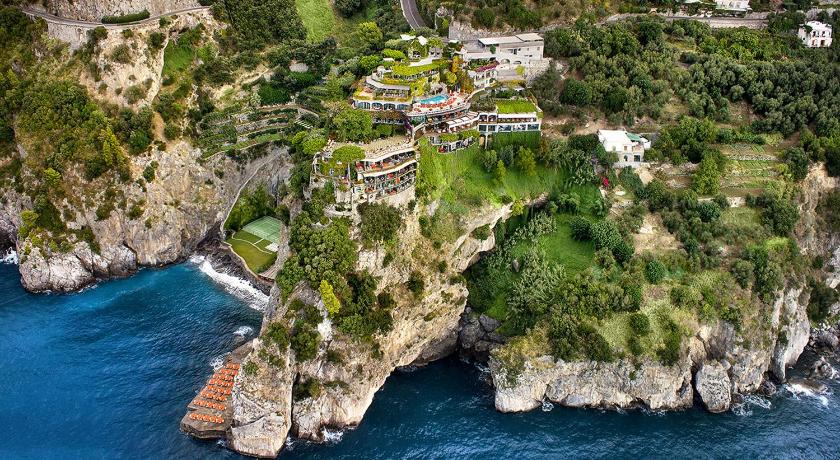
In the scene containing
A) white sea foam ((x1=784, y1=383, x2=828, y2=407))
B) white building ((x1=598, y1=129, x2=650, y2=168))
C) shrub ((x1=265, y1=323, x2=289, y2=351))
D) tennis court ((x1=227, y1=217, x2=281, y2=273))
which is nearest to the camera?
shrub ((x1=265, y1=323, x2=289, y2=351))

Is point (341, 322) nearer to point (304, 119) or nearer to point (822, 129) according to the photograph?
point (304, 119)

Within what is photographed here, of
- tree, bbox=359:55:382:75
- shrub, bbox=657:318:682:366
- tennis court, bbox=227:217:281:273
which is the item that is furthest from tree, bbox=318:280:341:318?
tree, bbox=359:55:382:75

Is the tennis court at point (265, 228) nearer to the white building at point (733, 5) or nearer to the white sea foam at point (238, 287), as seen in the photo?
the white sea foam at point (238, 287)

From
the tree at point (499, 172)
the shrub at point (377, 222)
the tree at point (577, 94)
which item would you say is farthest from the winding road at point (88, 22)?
the tree at point (577, 94)

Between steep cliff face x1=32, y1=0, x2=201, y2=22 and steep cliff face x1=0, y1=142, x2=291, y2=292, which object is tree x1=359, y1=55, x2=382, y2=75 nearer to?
steep cliff face x1=0, y1=142, x2=291, y2=292

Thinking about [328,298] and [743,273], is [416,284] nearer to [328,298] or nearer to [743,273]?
[328,298]

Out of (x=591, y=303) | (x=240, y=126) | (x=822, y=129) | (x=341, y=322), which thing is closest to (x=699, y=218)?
(x=591, y=303)

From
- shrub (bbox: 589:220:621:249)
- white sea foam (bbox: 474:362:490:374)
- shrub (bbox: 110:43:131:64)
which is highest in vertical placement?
shrub (bbox: 110:43:131:64)
